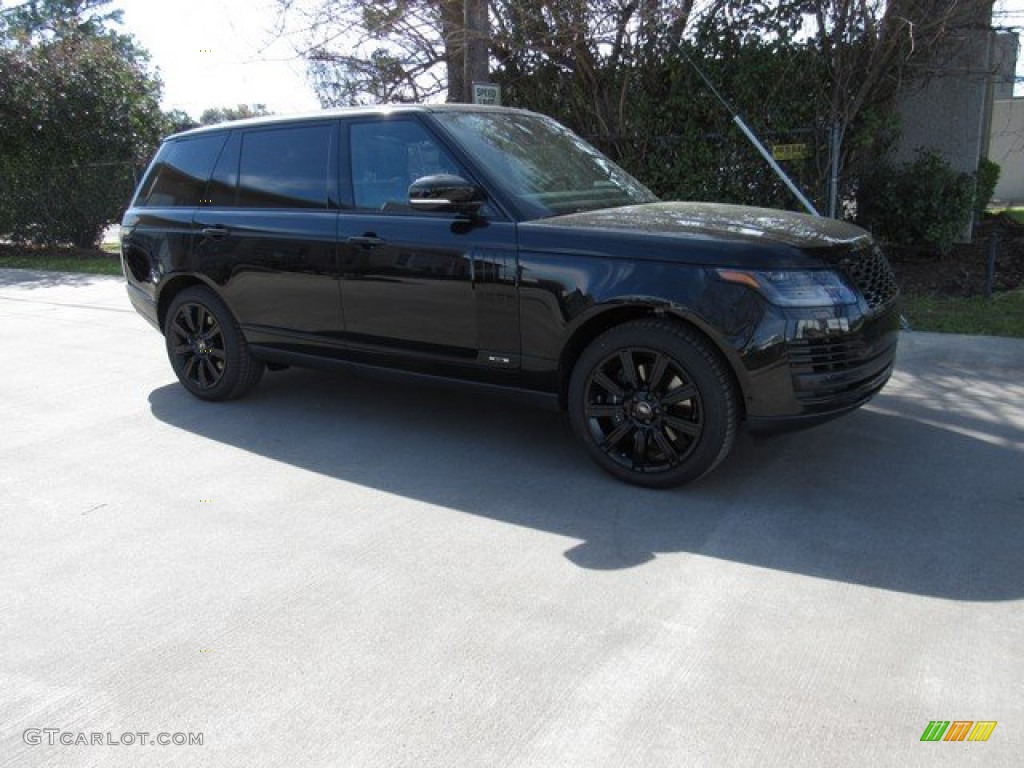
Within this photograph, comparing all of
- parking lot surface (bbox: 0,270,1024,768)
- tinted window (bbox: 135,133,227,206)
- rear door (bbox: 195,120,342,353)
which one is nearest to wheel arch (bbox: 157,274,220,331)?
rear door (bbox: 195,120,342,353)

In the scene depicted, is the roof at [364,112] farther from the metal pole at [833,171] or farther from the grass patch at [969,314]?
the metal pole at [833,171]

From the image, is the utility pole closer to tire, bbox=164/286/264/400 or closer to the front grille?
tire, bbox=164/286/264/400

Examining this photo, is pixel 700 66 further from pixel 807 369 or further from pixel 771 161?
pixel 807 369

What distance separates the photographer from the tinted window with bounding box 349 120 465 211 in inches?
190

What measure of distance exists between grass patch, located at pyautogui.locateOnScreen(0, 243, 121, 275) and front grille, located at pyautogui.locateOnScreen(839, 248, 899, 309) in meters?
12.0

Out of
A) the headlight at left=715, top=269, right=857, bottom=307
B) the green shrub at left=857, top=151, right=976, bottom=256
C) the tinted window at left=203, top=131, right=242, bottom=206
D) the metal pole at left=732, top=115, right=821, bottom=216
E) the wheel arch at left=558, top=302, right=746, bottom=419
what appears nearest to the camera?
the headlight at left=715, top=269, right=857, bottom=307

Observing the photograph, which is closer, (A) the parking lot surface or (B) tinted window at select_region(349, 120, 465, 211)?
(A) the parking lot surface

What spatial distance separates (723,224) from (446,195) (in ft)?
4.54

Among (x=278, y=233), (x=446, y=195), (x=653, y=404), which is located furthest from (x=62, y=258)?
(x=653, y=404)

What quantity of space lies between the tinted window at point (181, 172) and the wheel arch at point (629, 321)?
299 cm

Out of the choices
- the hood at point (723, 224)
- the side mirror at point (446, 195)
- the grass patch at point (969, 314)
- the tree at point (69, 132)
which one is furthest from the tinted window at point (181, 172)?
the tree at point (69, 132)

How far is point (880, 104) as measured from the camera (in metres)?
9.02

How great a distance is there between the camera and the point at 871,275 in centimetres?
435

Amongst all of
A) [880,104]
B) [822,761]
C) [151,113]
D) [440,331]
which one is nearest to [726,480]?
[440,331]
